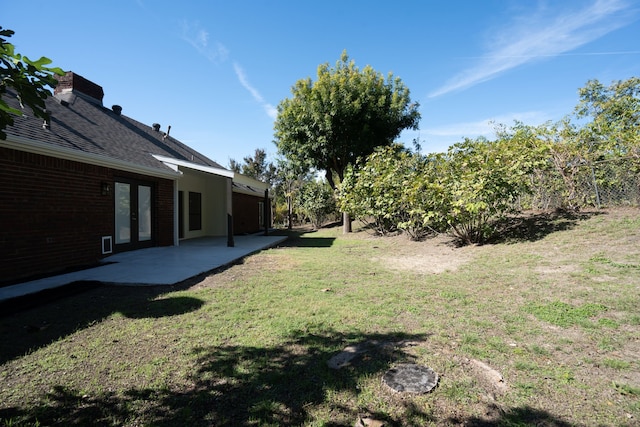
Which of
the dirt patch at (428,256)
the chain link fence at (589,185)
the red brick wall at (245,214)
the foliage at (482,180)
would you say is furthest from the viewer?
the red brick wall at (245,214)

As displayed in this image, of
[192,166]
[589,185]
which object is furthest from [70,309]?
[589,185]

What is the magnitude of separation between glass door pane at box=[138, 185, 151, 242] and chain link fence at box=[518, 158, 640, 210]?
12899mm

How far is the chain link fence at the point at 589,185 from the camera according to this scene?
8469mm

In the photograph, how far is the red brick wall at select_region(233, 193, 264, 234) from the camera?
1708 cm

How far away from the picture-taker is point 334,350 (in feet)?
10.6

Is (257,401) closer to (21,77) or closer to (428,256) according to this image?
(21,77)

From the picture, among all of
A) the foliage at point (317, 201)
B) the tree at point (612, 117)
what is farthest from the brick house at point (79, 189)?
the tree at point (612, 117)

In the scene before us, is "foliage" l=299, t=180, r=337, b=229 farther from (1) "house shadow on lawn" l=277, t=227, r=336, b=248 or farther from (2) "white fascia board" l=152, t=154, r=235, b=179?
(2) "white fascia board" l=152, t=154, r=235, b=179

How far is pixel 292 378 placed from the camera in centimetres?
273

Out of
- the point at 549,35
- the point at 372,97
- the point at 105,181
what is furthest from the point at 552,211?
the point at 105,181

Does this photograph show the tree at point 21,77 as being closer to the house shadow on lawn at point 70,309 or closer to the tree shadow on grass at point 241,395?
the tree shadow on grass at point 241,395

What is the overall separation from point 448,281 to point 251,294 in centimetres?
376

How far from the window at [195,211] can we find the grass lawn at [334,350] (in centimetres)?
844

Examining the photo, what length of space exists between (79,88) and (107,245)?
7990 mm
